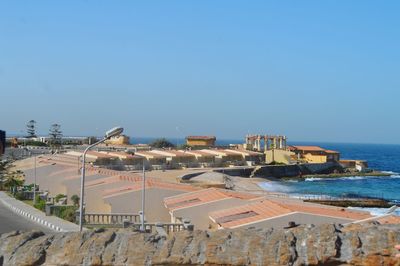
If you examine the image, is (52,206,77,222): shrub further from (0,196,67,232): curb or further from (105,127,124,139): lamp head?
(105,127,124,139): lamp head

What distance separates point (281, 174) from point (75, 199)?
54.9 meters

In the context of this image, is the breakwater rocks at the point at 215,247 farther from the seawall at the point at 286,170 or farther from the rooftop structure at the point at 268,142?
the rooftop structure at the point at 268,142

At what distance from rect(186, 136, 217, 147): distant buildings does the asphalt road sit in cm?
7534

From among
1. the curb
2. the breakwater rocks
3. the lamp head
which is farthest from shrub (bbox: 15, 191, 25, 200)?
the breakwater rocks

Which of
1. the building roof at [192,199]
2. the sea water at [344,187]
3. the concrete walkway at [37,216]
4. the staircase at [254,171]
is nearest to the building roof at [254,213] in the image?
the building roof at [192,199]

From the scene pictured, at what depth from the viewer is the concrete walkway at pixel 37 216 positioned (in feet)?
67.1

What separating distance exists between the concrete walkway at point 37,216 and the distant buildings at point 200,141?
232 ft

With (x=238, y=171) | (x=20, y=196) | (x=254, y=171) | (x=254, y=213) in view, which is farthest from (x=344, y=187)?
(x=254, y=213)

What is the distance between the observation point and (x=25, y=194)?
33.1m

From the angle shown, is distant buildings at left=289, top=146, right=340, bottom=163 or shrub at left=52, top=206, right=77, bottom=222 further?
distant buildings at left=289, top=146, right=340, bottom=163

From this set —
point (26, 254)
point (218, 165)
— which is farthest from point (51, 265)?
point (218, 165)

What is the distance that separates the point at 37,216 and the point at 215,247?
1890 cm

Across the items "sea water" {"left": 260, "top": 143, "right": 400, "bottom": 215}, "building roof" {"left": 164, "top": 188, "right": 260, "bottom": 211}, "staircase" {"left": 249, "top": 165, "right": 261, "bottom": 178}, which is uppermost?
"building roof" {"left": 164, "top": 188, "right": 260, "bottom": 211}

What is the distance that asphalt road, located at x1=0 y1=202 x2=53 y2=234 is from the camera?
20828 mm
